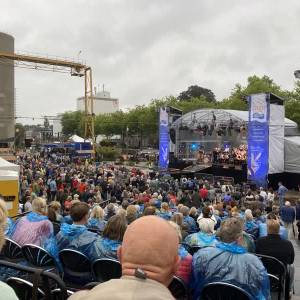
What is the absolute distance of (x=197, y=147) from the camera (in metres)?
35.8

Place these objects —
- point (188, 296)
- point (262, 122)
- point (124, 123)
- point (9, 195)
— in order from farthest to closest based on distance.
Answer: point (124, 123)
point (262, 122)
point (9, 195)
point (188, 296)

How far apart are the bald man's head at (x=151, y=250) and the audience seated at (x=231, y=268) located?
2193 millimetres

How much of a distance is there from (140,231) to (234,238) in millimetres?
2589

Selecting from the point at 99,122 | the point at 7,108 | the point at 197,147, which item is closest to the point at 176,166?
the point at 197,147

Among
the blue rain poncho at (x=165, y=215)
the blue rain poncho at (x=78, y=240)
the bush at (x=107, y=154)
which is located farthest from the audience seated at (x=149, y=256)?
the bush at (x=107, y=154)

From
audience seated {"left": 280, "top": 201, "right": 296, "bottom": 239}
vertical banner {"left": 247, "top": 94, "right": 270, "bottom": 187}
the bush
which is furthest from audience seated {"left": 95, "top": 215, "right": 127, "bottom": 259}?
the bush

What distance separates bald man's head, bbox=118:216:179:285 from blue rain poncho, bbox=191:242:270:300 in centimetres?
219

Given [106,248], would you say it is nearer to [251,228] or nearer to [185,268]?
[185,268]

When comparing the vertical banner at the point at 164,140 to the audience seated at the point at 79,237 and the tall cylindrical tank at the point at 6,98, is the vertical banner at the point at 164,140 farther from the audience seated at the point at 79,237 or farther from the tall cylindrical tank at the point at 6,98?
the tall cylindrical tank at the point at 6,98

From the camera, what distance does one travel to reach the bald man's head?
1.71 metres

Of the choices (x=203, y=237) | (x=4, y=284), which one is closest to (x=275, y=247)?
(x=203, y=237)

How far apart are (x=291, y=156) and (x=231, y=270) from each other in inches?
957

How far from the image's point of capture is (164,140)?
34.6 meters

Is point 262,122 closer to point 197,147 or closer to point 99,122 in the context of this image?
point 197,147
